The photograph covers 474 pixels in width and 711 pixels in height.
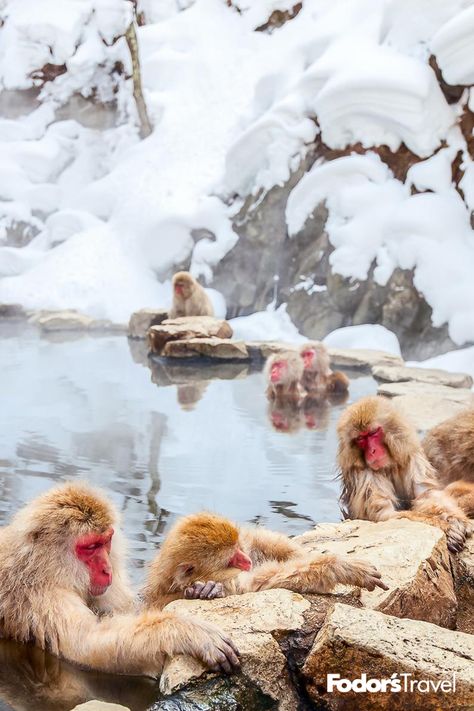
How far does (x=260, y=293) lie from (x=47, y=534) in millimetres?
10436

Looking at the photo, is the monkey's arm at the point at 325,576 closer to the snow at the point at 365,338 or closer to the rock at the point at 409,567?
the rock at the point at 409,567

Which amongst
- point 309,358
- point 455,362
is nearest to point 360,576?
point 309,358

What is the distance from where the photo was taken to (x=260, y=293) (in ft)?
41.6

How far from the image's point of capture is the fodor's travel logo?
1880 mm

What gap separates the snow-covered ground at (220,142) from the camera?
10641 millimetres

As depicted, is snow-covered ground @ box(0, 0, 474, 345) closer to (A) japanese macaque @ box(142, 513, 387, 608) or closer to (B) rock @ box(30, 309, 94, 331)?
(B) rock @ box(30, 309, 94, 331)

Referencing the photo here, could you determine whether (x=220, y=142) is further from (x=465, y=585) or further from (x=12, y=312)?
(x=465, y=585)

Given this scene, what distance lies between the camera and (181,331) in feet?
30.3

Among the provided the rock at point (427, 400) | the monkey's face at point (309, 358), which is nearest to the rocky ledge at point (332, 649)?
the rock at point (427, 400)

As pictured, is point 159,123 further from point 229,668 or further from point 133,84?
point 229,668

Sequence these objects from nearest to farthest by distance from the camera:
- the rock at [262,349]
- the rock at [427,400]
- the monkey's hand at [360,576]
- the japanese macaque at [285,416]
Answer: the monkey's hand at [360,576] → the rock at [427,400] → the japanese macaque at [285,416] → the rock at [262,349]

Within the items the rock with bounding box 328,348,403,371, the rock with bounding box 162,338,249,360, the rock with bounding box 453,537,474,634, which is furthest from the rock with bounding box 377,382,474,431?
the rock with bounding box 453,537,474,634

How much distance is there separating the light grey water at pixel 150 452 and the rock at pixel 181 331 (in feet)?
2.46

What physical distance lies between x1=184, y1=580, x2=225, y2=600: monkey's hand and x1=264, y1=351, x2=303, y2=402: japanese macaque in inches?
184
